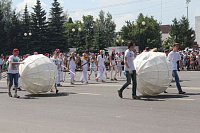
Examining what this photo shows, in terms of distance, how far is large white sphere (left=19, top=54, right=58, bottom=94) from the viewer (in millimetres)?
13867

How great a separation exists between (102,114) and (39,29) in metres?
61.6

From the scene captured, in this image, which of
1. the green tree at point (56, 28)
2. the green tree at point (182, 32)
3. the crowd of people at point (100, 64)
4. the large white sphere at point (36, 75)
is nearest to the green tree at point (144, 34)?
the green tree at point (182, 32)

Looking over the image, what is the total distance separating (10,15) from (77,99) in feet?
234

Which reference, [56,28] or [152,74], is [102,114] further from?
[56,28]

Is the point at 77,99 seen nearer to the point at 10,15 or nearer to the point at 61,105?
the point at 61,105

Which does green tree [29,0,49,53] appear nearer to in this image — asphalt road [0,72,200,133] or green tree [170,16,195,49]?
green tree [170,16,195,49]

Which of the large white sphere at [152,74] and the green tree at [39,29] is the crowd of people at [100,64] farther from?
the green tree at [39,29]

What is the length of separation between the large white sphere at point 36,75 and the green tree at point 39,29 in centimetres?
5512

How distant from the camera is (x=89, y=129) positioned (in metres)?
7.73

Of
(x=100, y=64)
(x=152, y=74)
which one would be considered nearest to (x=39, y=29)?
(x=100, y=64)

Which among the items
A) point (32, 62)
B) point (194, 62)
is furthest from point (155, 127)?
point (194, 62)

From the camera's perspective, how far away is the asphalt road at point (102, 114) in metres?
7.79

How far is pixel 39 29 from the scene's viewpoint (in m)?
69.2

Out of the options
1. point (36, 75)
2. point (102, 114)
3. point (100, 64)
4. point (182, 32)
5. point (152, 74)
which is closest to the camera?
point (102, 114)
